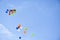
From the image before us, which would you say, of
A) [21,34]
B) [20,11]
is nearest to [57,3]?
[20,11]

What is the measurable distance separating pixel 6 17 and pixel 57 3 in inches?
37.9

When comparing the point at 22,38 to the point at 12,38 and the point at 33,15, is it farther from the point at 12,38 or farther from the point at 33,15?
the point at 33,15

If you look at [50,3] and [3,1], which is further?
[3,1]

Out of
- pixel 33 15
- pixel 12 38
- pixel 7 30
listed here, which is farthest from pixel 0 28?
pixel 33 15

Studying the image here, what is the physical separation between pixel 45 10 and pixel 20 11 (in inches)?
18.0

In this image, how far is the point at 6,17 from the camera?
233 centimetres

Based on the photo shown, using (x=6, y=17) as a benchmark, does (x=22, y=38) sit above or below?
below

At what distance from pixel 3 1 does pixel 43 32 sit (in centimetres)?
95

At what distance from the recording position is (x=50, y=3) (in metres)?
2.23

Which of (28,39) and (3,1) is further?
(3,1)

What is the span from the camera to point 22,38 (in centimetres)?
225

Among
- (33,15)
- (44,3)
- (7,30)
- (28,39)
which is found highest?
(44,3)

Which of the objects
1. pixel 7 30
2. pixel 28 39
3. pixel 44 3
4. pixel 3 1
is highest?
pixel 3 1

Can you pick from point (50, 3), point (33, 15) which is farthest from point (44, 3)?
point (33, 15)
